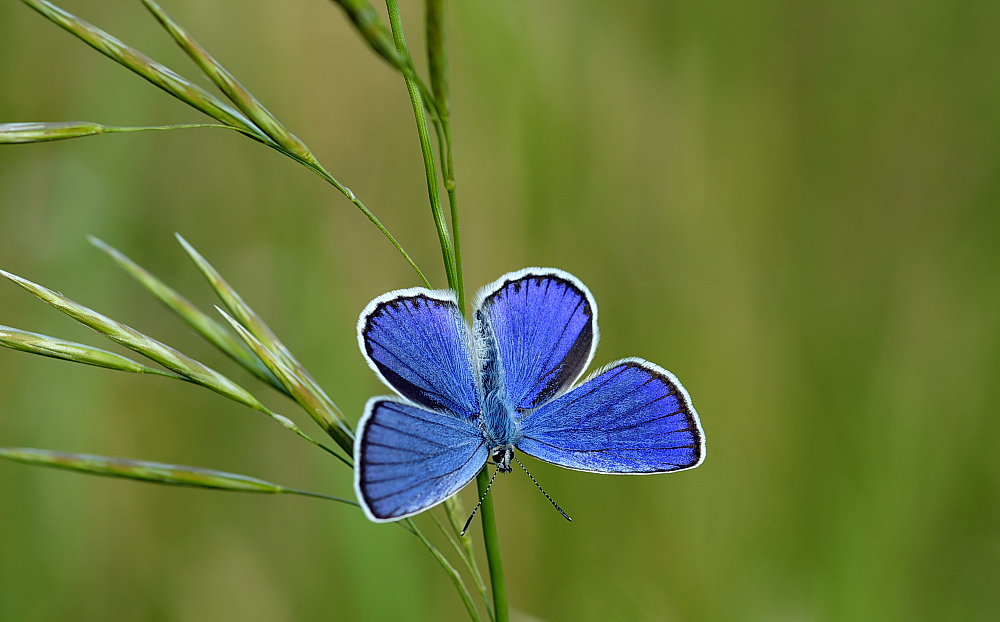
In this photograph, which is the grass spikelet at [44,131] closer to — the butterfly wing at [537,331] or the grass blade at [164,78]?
the grass blade at [164,78]

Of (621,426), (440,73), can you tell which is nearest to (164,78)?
(440,73)

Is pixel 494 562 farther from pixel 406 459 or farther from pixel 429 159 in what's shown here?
pixel 429 159

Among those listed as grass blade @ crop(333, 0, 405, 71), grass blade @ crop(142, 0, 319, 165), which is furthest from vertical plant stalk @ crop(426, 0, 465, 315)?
grass blade @ crop(142, 0, 319, 165)

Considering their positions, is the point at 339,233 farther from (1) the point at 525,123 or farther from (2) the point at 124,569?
(2) the point at 124,569

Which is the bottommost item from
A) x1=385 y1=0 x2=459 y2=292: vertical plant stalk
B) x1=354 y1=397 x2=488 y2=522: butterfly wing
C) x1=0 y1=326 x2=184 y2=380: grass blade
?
x1=354 y1=397 x2=488 y2=522: butterfly wing

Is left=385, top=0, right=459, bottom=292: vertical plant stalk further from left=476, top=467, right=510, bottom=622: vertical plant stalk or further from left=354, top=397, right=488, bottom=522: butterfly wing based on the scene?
left=476, top=467, right=510, bottom=622: vertical plant stalk
